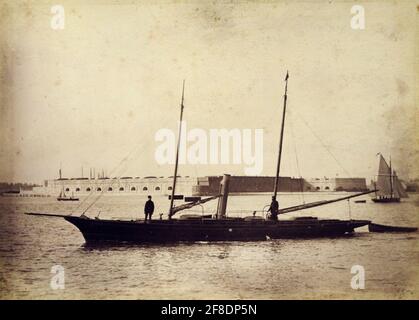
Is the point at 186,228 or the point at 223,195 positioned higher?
the point at 223,195

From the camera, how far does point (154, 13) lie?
10789 millimetres

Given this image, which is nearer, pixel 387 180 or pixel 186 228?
pixel 186 228

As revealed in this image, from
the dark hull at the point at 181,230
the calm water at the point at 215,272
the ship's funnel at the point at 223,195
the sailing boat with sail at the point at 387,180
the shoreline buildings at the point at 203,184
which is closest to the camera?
the calm water at the point at 215,272

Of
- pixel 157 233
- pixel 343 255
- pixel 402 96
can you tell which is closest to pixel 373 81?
pixel 402 96

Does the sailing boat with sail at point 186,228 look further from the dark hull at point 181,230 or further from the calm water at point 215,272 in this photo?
the calm water at point 215,272

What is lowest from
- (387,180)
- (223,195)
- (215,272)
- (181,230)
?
(215,272)

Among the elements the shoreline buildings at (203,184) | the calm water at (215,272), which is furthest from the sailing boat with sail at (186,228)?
the shoreline buildings at (203,184)

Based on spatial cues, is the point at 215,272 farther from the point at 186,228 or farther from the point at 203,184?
the point at 203,184

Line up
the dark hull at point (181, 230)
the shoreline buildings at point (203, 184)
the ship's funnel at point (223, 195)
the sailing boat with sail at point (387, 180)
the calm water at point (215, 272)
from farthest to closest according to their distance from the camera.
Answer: the shoreline buildings at point (203, 184)
the dark hull at point (181, 230)
the ship's funnel at point (223, 195)
the sailing boat with sail at point (387, 180)
the calm water at point (215, 272)

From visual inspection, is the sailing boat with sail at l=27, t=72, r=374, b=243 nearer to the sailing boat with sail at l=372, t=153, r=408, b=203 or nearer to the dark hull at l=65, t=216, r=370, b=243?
the dark hull at l=65, t=216, r=370, b=243

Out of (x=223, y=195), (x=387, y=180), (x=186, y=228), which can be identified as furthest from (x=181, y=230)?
A: (x=387, y=180)

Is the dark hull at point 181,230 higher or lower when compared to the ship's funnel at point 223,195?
lower

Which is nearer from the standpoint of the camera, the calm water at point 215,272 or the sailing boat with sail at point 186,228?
the calm water at point 215,272

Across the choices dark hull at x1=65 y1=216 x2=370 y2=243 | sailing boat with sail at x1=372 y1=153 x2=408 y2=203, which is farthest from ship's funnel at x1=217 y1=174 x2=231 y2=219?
sailing boat with sail at x1=372 y1=153 x2=408 y2=203
